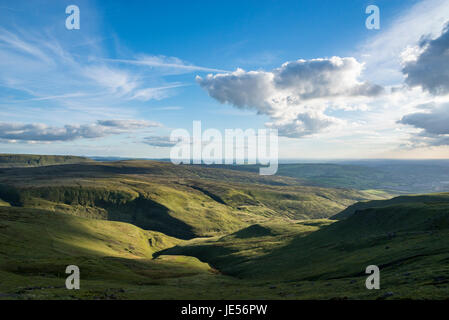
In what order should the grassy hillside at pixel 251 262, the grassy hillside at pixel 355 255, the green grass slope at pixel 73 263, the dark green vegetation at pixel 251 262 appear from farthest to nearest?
the green grass slope at pixel 73 263 → the grassy hillside at pixel 251 262 → the dark green vegetation at pixel 251 262 → the grassy hillside at pixel 355 255

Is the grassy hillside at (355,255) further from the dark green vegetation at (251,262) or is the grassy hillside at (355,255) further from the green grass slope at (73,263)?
the green grass slope at (73,263)

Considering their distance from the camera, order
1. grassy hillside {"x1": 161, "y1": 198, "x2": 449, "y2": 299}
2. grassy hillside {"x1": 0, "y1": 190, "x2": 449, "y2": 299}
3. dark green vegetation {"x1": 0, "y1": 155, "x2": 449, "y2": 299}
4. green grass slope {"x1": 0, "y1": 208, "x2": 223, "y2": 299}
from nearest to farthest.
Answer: grassy hillside {"x1": 161, "y1": 198, "x2": 449, "y2": 299}
dark green vegetation {"x1": 0, "y1": 155, "x2": 449, "y2": 299}
grassy hillside {"x1": 0, "y1": 190, "x2": 449, "y2": 299}
green grass slope {"x1": 0, "y1": 208, "x2": 223, "y2": 299}

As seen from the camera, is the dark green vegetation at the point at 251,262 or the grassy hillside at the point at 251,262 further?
the grassy hillside at the point at 251,262

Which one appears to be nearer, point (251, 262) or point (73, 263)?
point (73, 263)

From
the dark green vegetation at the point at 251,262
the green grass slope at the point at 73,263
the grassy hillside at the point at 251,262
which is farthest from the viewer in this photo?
the green grass slope at the point at 73,263

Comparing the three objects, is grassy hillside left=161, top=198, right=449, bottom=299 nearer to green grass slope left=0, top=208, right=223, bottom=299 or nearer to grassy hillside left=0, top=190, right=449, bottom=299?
grassy hillside left=0, top=190, right=449, bottom=299

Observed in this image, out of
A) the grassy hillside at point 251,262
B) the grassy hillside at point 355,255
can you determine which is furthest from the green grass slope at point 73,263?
the grassy hillside at point 355,255

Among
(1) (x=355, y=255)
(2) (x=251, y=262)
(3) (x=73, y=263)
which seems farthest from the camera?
(2) (x=251, y=262)

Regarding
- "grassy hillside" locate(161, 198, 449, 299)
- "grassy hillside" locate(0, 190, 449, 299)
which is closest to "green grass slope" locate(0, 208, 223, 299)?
"grassy hillside" locate(0, 190, 449, 299)

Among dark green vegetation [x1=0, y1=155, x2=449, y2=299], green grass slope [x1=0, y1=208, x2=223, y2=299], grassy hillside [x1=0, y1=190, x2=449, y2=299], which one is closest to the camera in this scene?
dark green vegetation [x1=0, y1=155, x2=449, y2=299]

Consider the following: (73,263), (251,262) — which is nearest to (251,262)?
(251,262)

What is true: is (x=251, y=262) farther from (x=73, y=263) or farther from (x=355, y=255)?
(x=73, y=263)
